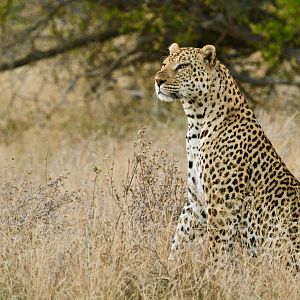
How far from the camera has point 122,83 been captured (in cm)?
1694

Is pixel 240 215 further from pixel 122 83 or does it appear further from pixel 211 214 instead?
pixel 122 83

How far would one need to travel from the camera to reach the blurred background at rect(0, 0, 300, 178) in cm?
1384

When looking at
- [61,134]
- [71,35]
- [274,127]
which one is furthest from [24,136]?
[274,127]

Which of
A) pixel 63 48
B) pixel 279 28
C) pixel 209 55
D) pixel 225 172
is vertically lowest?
pixel 63 48

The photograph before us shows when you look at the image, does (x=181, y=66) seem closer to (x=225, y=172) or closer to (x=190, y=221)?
(x=225, y=172)

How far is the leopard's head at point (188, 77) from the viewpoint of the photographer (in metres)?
7.65

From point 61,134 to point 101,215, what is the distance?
737 cm

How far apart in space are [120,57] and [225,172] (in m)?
7.68

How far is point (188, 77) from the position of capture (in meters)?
7.68

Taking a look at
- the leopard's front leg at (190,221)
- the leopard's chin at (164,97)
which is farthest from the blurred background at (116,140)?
the leopard's chin at (164,97)

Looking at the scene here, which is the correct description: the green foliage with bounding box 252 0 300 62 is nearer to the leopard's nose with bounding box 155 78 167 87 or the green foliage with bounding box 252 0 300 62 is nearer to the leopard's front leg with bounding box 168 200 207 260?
the leopard's nose with bounding box 155 78 167 87

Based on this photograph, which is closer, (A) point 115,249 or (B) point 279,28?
(A) point 115,249

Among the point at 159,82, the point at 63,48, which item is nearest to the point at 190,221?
the point at 159,82

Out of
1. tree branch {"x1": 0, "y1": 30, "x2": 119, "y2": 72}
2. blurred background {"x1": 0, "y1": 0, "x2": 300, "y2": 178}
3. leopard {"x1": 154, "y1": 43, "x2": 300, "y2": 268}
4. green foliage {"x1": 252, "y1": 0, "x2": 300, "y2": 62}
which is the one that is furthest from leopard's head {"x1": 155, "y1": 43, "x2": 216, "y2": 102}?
tree branch {"x1": 0, "y1": 30, "x2": 119, "y2": 72}
